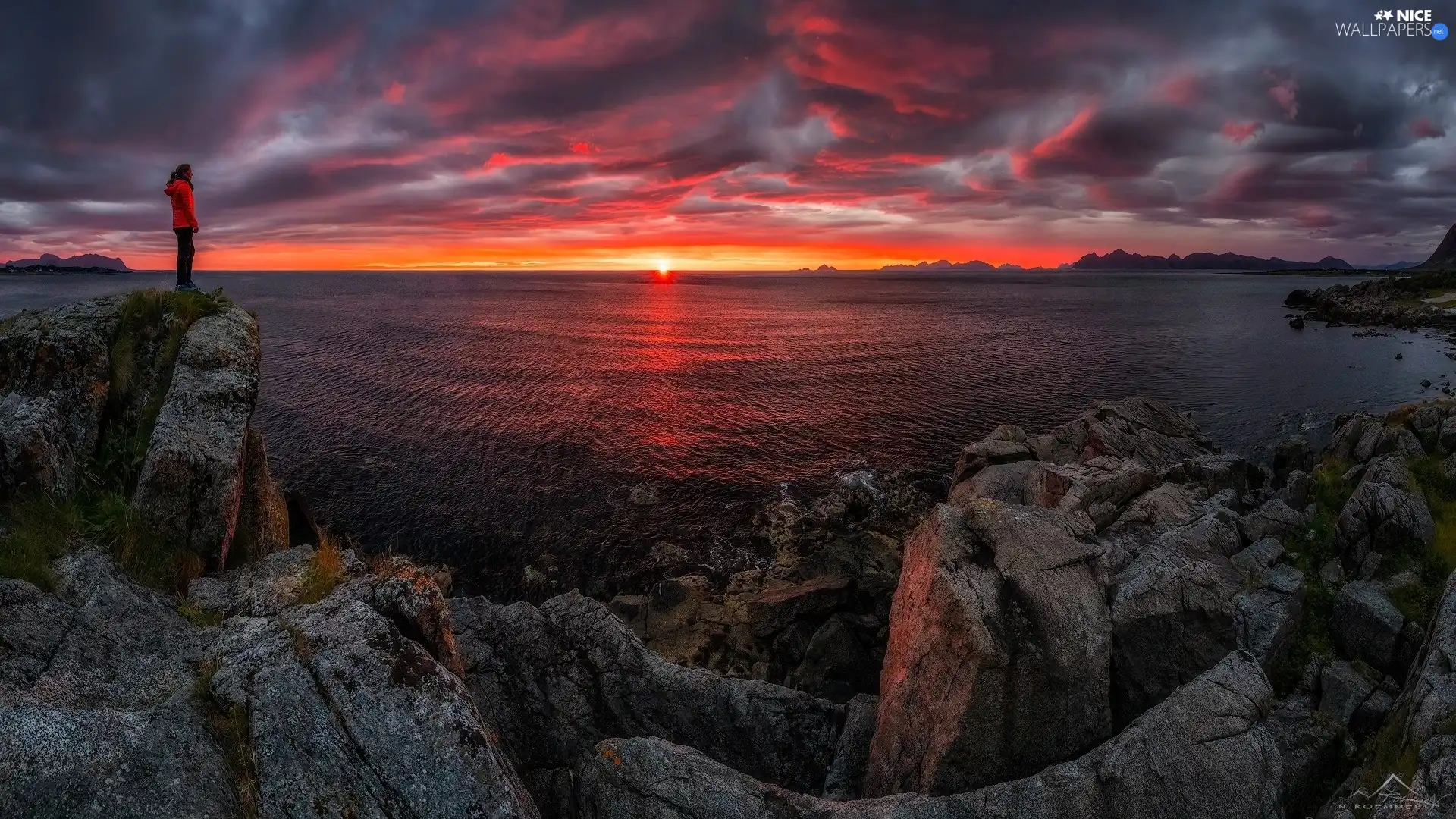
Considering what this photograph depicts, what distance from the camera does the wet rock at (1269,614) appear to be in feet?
50.1

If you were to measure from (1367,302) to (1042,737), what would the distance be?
172900mm

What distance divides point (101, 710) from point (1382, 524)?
97.3 feet

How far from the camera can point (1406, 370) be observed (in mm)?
67000

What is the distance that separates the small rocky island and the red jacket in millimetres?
3897

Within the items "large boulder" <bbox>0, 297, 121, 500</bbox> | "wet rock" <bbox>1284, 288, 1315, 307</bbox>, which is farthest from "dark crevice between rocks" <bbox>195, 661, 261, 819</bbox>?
"wet rock" <bbox>1284, 288, 1315, 307</bbox>

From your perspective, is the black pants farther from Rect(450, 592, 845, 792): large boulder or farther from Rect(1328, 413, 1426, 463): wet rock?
Rect(1328, 413, 1426, 463): wet rock

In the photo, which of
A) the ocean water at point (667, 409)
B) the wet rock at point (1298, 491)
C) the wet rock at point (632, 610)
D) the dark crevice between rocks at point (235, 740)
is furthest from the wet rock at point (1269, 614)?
the ocean water at point (667, 409)

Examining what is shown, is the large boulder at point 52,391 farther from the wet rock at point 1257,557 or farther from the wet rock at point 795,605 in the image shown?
the wet rock at point 1257,557

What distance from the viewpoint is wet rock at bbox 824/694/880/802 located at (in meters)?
13.9

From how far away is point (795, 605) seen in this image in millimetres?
24484

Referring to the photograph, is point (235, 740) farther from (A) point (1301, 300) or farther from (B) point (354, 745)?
(A) point (1301, 300)

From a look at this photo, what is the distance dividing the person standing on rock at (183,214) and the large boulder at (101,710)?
47.2 feet

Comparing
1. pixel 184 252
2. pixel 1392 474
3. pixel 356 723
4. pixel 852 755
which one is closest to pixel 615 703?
pixel 852 755

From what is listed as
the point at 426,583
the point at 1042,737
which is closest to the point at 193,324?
the point at 426,583
